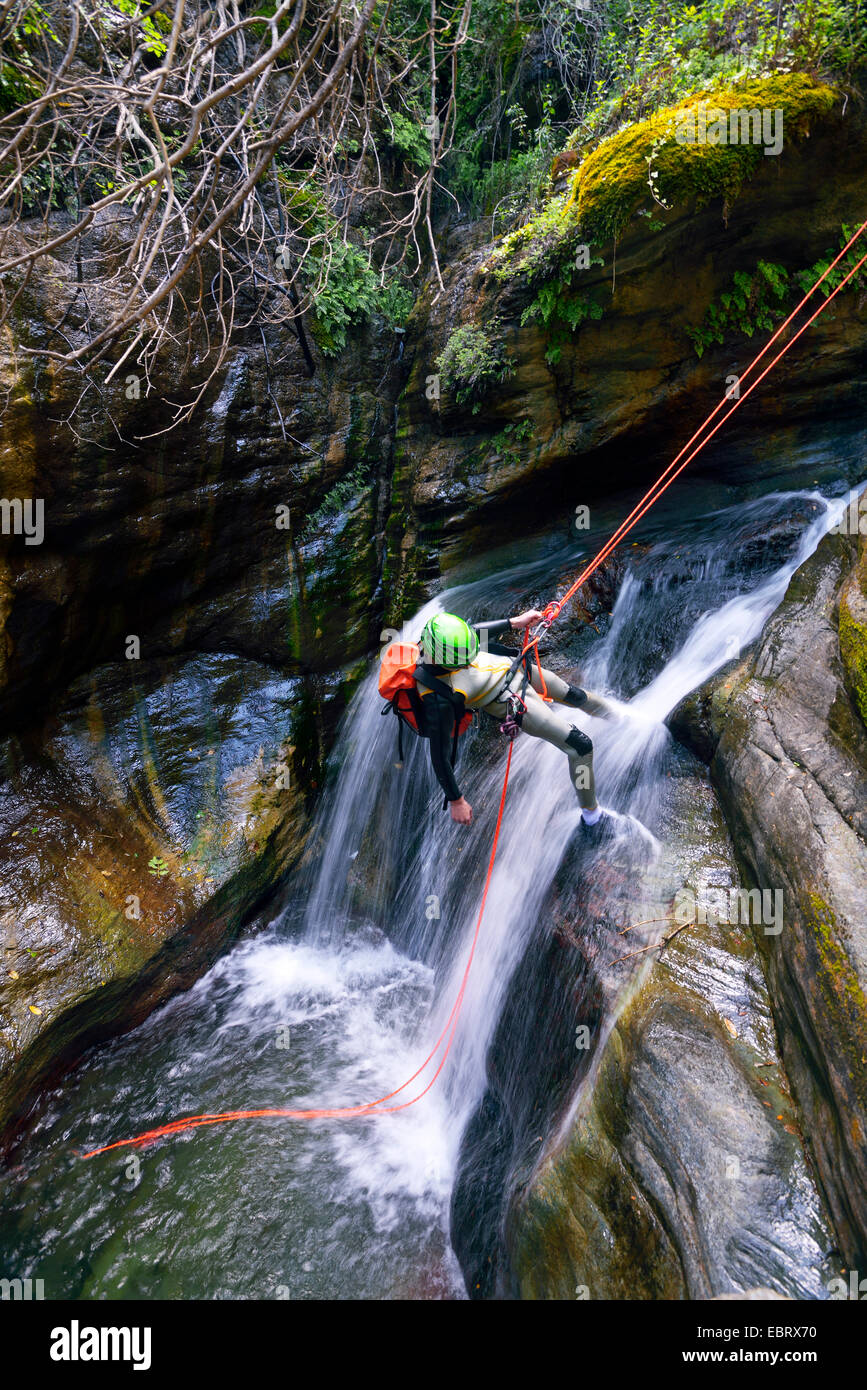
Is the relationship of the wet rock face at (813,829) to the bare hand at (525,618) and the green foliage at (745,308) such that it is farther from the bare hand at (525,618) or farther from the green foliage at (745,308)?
the green foliage at (745,308)

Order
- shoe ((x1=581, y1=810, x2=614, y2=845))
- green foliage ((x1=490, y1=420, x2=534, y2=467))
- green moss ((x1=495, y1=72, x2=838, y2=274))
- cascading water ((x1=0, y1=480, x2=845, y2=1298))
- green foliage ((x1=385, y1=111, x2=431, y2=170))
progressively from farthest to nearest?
green foliage ((x1=385, y1=111, x2=431, y2=170))
green foliage ((x1=490, y1=420, x2=534, y2=467))
green moss ((x1=495, y1=72, x2=838, y2=274))
shoe ((x1=581, y1=810, x2=614, y2=845))
cascading water ((x1=0, y1=480, x2=845, y2=1298))

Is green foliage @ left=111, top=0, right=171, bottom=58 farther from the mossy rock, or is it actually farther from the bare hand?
the mossy rock

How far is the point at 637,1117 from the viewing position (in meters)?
2.63

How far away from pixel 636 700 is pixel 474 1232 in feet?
11.0

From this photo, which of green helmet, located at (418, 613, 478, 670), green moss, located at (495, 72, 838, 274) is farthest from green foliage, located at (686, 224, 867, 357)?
green helmet, located at (418, 613, 478, 670)

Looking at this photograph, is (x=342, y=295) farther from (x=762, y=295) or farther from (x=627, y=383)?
(x=762, y=295)

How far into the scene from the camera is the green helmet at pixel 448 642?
3.77m

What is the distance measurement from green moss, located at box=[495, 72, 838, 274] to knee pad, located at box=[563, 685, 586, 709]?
3491 mm

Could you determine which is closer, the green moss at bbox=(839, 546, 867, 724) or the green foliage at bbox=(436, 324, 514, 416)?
the green moss at bbox=(839, 546, 867, 724)

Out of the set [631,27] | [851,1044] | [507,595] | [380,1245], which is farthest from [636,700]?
[631,27]

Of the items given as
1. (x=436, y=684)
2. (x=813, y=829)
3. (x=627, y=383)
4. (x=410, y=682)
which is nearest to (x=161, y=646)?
(x=410, y=682)

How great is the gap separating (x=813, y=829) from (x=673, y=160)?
4718 millimetres

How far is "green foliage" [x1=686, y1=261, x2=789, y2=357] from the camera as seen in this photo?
17.2ft

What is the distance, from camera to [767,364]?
553 centimetres
